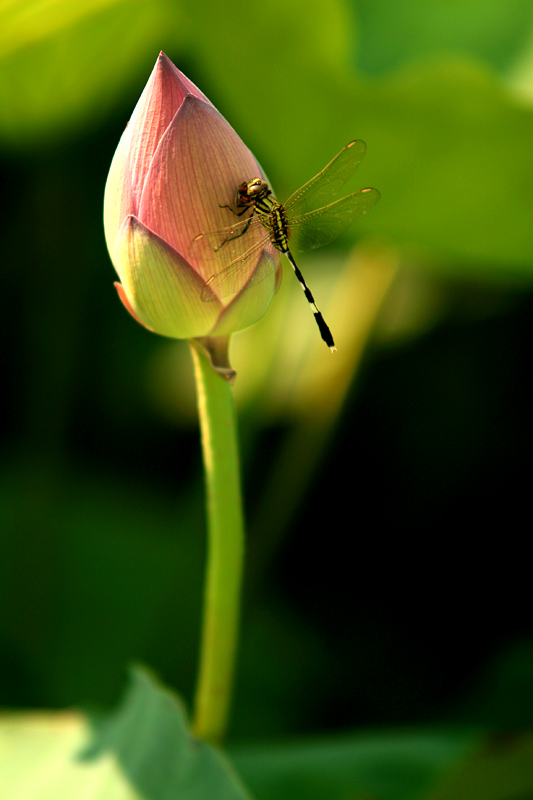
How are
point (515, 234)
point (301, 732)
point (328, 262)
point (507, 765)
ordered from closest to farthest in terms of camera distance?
point (507, 765) → point (515, 234) → point (301, 732) → point (328, 262)

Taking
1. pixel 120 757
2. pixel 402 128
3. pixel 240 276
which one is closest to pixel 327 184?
pixel 402 128

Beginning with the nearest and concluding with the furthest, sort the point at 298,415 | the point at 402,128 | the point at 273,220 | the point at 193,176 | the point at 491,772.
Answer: the point at 193,176
the point at 273,220
the point at 491,772
the point at 402,128
the point at 298,415

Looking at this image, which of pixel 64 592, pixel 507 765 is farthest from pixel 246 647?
pixel 507 765

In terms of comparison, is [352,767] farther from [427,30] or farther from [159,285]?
[427,30]

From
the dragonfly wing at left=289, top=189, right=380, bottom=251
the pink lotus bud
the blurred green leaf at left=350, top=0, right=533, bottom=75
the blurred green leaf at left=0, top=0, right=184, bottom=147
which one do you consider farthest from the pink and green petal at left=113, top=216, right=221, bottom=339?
the blurred green leaf at left=350, top=0, right=533, bottom=75

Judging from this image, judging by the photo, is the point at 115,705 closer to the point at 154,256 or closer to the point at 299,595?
the point at 299,595

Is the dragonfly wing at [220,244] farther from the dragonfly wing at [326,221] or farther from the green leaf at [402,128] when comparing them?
the green leaf at [402,128]

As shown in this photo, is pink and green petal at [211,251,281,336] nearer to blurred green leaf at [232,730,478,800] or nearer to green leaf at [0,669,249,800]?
green leaf at [0,669,249,800]
